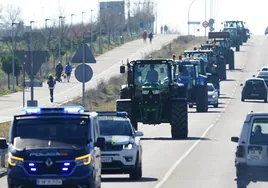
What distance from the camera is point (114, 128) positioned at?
24.8m

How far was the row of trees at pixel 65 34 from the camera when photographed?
85.7 metres

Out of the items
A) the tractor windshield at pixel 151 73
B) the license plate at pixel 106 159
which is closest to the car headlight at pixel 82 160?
the license plate at pixel 106 159

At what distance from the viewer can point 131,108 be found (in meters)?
37.1

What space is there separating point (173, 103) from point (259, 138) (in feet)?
52.2

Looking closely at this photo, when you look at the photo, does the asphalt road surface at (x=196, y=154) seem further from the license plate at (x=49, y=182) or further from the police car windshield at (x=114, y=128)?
the license plate at (x=49, y=182)

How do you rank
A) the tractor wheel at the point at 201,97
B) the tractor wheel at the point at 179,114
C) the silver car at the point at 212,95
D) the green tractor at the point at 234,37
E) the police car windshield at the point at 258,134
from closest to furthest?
the police car windshield at the point at 258,134
the tractor wheel at the point at 179,114
the tractor wheel at the point at 201,97
the silver car at the point at 212,95
the green tractor at the point at 234,37

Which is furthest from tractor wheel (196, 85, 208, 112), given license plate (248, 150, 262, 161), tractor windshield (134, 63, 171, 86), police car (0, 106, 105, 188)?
police car (0, 106, 105, 188)

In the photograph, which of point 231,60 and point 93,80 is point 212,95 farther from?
point 231,60

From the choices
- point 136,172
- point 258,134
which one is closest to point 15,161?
point 258,134

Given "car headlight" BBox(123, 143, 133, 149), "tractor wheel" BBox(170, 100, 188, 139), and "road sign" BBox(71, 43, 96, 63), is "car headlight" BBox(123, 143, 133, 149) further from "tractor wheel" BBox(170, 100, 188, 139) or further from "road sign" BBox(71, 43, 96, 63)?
"tractor wheel" BBox(170, 100, 188, 139)

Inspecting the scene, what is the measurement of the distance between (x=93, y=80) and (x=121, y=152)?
171 ft

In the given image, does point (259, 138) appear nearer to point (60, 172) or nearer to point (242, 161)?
point (242, 161)

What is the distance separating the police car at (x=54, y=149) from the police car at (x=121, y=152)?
13.9ft

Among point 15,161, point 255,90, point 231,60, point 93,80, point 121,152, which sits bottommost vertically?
point 93,80
